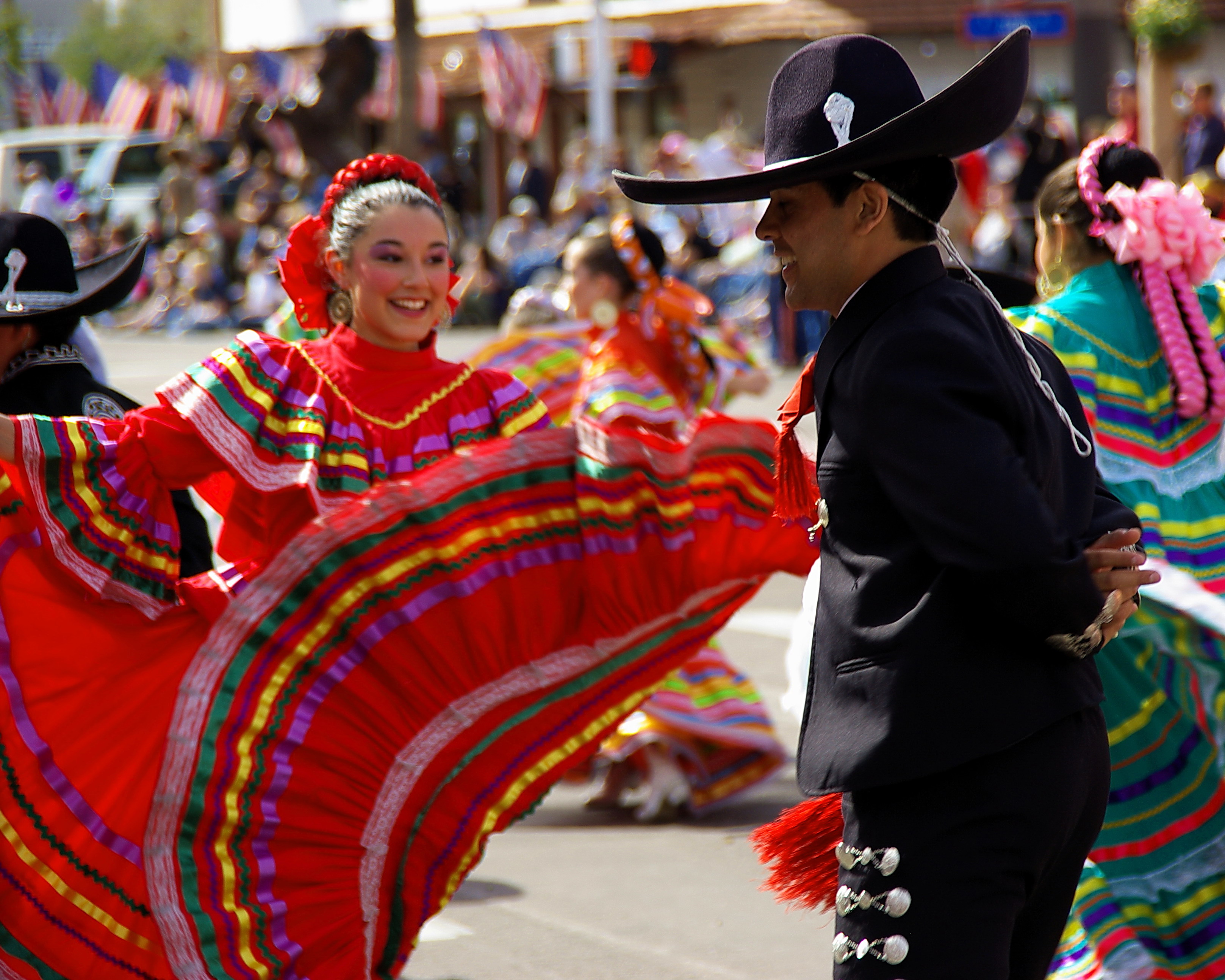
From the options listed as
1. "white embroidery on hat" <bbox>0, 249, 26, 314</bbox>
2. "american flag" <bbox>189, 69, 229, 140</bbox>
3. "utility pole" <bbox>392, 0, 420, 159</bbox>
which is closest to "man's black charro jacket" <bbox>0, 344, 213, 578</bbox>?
"white embroidery on hat" <bbox>0, 249, 26, 314</bbox>

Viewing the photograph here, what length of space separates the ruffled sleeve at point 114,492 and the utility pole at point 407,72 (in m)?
17.3

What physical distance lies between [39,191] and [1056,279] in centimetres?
2090

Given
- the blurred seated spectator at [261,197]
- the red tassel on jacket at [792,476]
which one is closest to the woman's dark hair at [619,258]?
the red tassel on jacket at [792,476]

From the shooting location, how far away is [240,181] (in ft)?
86.1

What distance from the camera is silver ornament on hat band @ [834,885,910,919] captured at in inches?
84.4

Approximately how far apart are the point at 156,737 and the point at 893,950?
174 centimetres

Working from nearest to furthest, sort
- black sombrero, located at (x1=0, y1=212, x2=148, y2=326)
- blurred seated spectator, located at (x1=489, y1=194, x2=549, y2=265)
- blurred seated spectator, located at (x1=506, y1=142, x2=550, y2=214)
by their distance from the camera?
1. black sombrero, located at (x1=0, y1=212, x2=148, y2=326)
2. blurred seated spectator, located at (x1=489, y1=194, x2=549, y2=265)
3. blurred seated spectator, located at (x1=506, y1=142, x2=550, y2=214)

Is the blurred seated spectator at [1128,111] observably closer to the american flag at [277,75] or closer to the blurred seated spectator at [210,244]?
the blurred seated spectator at [210,244]

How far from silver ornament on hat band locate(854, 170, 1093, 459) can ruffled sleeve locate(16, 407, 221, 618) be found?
177cm

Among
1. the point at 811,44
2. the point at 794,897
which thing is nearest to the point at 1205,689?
A: the point at 794,897

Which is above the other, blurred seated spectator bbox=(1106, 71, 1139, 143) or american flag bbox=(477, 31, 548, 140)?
american flag bbox=(477, 31, 548, 140)

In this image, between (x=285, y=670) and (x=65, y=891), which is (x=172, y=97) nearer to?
(x=285, y=670)

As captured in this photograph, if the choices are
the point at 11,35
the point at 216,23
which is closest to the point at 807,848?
the point at 216,23

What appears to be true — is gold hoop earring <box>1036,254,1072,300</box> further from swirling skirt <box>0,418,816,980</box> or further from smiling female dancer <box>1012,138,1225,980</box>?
swirling skirt <box>0,418,816,980</box>
